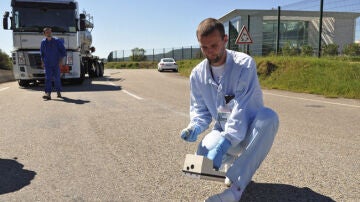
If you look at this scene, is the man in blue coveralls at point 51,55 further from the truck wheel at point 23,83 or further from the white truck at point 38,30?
the truck wheel at point 23,83

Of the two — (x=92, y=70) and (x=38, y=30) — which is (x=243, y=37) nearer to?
(x=38, y=30)

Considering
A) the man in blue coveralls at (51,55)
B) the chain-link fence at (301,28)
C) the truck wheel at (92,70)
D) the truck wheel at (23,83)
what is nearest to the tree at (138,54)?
the chain-link fence at (301,28)

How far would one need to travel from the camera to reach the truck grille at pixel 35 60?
15.7 metres

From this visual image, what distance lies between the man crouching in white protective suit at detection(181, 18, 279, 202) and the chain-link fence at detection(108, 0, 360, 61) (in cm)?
43

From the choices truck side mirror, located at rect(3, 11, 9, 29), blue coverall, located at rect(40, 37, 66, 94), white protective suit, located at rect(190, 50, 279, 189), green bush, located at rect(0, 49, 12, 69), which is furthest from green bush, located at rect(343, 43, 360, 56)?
green bush, located at rect(0, 49, 12, 69)

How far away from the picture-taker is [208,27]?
2.98 meters

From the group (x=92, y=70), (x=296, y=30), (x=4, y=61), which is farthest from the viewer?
(x=296, y=30)

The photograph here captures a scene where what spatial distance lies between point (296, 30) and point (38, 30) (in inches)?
1298

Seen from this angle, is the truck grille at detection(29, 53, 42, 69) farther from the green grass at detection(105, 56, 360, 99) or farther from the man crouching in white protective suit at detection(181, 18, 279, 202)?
the man crouching in white protective suit at detection(181, 18, 279, 202)

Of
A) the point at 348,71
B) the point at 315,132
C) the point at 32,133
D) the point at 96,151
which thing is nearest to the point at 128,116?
the point at 32,133

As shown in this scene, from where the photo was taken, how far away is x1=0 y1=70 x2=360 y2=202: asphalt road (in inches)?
139

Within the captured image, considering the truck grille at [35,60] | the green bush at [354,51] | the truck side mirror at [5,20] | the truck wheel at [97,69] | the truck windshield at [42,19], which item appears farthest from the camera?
the truck wheel at [97,69]

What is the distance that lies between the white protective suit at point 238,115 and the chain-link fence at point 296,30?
47 cm

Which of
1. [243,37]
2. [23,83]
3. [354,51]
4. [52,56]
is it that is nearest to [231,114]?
[52,56]
